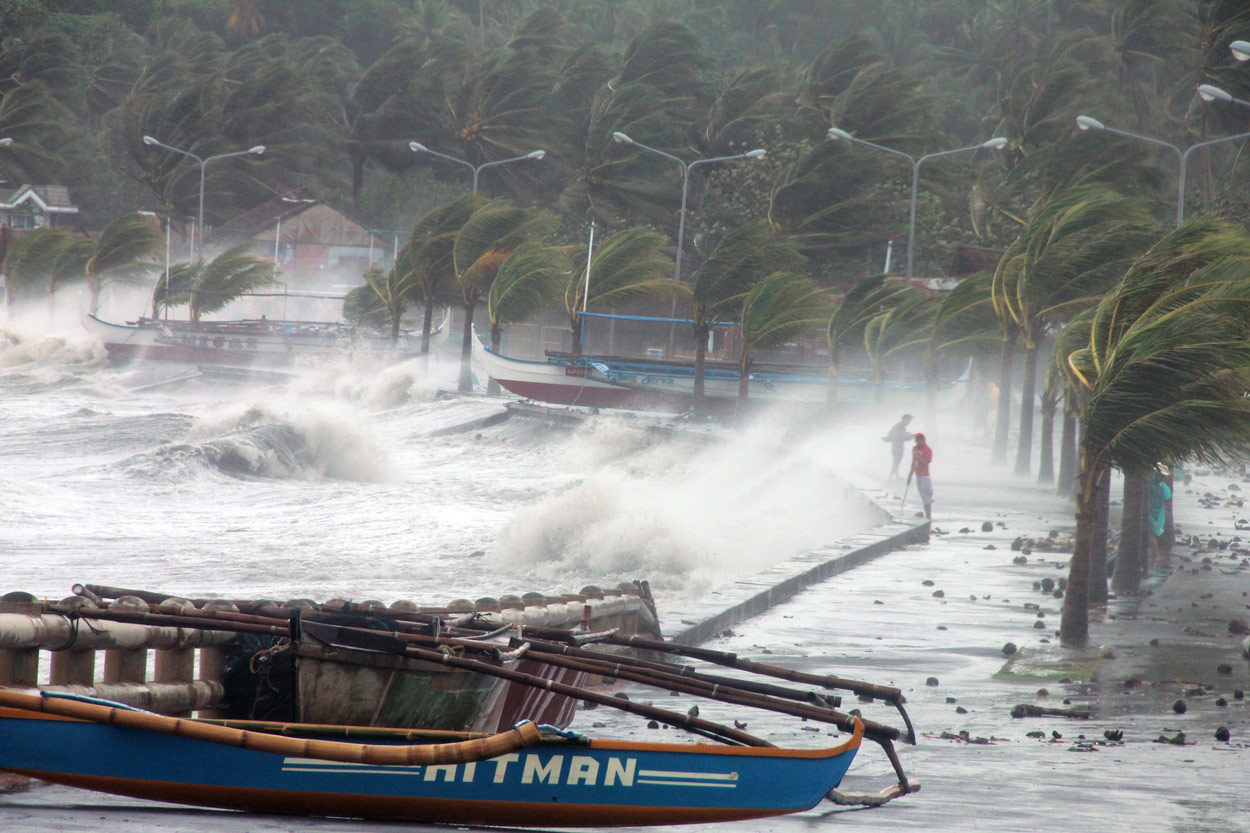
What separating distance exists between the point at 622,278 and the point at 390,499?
13.2 metres

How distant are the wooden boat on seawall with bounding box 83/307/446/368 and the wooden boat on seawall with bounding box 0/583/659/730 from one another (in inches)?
1873

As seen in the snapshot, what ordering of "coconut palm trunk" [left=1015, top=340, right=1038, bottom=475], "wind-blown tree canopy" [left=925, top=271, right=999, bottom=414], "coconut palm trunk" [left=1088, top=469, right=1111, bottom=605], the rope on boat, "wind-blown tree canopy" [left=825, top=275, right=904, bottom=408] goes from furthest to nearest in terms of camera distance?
1. "wind-blown tree canopy" [left=825, top=275, right=904, bottom=408]
2. "wind-blown tree canopy" [left=925, top=271, right=999, bottom=414]
3. "coconut palm trunk" [left=1015, top=340, right=1038, bottom=475]
4. "coconut palm trunk" [left=1088, top=469, right=1111, bottom=605]
5. the rope on boat

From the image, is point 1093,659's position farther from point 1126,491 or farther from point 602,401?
point 602,401

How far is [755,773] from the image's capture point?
6.10 m

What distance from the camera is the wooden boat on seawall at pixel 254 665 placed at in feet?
20.7

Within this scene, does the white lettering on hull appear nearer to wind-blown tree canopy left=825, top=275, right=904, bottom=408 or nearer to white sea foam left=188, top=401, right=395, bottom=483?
white sea foam left=188, top=401, right=395, bottom=483

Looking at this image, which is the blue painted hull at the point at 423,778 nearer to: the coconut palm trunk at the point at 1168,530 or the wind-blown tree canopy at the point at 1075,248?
the coconut palm trunk at the point at 1168,530

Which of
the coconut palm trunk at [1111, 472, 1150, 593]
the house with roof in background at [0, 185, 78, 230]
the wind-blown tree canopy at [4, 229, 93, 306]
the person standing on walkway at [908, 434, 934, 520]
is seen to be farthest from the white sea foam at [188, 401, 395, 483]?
the house with roof in background at [0, 185, 78, 230]

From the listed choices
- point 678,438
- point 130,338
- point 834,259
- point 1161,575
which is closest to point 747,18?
point 834,259

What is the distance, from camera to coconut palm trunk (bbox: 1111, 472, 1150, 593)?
1552cm

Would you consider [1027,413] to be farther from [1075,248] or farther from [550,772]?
[550,772]

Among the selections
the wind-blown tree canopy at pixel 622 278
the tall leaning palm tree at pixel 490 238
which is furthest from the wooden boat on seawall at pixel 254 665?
the tall leaning palm tree at pixel 490 238

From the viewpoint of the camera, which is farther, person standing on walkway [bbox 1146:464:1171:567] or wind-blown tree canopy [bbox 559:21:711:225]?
wind-blown tree canopy [bbox 559:21:711:225]

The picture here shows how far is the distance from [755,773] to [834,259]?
60.0 metres
